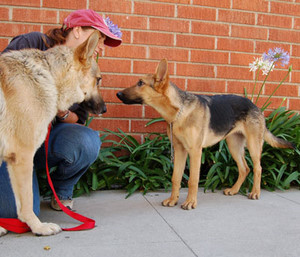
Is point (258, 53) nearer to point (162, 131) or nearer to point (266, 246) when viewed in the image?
point (162, 131)

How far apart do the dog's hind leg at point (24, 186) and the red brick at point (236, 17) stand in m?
3.60

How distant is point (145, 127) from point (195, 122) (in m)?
1.24

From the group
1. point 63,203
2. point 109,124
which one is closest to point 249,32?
point 109,124

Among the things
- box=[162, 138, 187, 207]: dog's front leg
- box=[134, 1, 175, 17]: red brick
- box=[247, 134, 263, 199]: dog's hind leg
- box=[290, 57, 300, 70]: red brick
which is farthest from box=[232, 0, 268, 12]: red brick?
box=[162, 138, 187, 207]: dog's front leg

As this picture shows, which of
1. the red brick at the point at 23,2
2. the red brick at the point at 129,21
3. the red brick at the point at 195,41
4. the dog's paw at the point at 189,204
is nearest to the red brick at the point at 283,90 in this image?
the red brick at the point at 195,41

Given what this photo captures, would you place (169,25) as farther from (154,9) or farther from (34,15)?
(34,15)

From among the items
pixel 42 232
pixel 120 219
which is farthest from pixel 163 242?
pixel 42 232

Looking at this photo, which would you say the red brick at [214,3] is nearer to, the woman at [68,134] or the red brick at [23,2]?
the woman at [68,134]

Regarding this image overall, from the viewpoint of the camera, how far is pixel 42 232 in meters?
2.46

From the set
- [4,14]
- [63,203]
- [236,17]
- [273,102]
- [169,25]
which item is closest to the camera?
[63,203]

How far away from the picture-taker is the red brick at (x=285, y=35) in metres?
4.94

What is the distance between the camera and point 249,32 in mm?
4836

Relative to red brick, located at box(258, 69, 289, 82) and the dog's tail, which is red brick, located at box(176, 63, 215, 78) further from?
the dog's tail

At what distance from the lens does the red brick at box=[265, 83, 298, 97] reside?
498 centimetres
